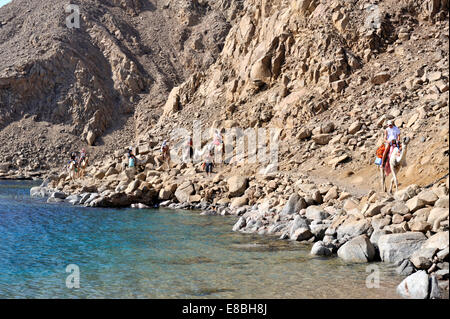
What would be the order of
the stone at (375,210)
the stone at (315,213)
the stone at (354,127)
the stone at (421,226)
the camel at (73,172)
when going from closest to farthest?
the stone at (421,226), the stone at (375,210), the stone at (315,213), the stone at (354,127), the camel at (73,172)

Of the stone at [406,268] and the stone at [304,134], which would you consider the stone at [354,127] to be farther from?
the stone at [406,268]

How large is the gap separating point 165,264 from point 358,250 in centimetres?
479

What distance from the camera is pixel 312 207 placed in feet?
55.5

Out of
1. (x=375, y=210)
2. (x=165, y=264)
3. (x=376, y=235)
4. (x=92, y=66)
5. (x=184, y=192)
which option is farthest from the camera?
(x=92, y=66)

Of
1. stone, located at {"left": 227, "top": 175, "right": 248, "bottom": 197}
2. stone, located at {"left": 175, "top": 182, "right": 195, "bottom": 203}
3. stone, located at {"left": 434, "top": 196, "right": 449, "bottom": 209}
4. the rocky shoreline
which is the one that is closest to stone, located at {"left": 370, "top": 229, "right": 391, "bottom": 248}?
the rocky shoreline

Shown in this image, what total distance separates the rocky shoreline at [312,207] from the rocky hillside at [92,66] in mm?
25632

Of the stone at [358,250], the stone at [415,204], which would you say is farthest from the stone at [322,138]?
the stone at [358,250]

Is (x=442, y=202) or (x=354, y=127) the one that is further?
(x=354, y=127)

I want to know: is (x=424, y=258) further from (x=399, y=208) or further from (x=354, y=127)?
(x=354, y=127)

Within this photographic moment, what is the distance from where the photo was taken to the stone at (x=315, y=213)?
15747mm

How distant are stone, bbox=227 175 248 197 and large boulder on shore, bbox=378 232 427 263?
1205 centimetres

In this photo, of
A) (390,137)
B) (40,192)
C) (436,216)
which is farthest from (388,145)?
(40,192)

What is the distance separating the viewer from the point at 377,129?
22.0 m
